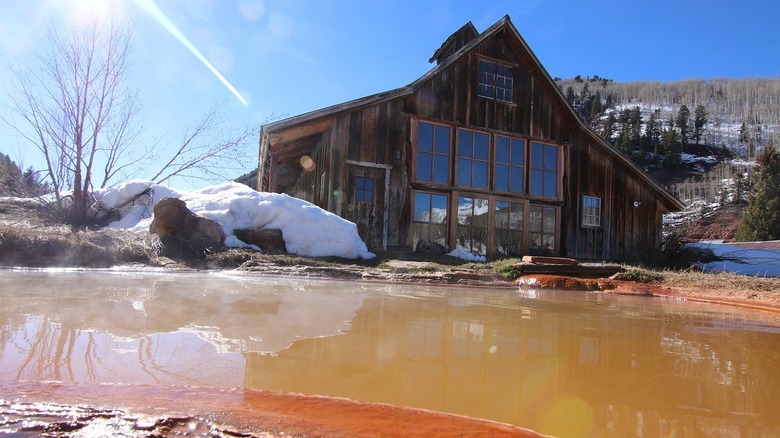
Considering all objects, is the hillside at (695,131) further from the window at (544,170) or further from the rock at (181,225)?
the rock at (181,225)

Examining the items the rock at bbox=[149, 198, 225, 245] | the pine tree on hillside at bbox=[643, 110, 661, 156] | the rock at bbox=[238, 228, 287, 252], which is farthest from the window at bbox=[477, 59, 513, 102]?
the pine tree on hillside at bbox=[643, 110, 661, 156]

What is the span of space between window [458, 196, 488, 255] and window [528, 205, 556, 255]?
1.62 metres

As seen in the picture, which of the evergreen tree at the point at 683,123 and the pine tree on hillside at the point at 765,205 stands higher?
the evergreen tree at the point at 683,123

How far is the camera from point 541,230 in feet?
44.5

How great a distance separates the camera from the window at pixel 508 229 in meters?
12.9

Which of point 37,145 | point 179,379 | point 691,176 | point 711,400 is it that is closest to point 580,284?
point 711,400

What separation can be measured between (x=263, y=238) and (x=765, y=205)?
1201 inches

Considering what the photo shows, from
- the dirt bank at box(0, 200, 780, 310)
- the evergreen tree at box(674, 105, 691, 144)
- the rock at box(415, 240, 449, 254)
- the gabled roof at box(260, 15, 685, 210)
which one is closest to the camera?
the dirt bank at box(0, 200, 780, 310)

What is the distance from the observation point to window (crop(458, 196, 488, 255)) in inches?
488

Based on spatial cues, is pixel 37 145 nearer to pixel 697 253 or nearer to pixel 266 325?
pixel 266 325

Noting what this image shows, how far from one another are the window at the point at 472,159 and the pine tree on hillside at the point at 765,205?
23183 millimetres

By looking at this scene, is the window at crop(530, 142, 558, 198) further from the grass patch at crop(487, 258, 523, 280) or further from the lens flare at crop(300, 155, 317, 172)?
the lens flare at crop(300, 155, 317, 172)

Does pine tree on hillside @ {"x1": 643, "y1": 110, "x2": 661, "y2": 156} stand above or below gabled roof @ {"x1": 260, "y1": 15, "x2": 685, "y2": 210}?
above

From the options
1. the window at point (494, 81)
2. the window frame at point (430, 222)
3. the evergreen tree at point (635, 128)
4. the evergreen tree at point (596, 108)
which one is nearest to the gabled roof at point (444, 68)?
the window at point (494, 81)
